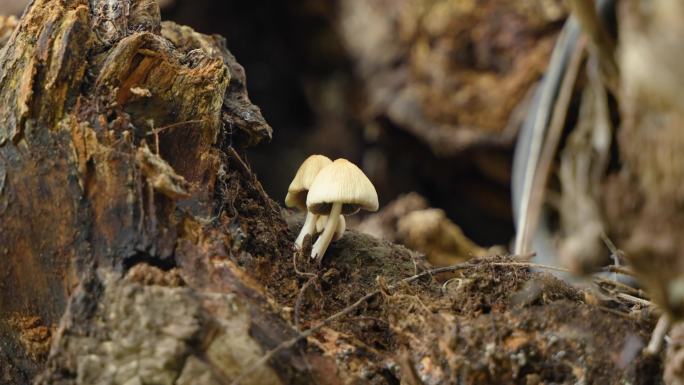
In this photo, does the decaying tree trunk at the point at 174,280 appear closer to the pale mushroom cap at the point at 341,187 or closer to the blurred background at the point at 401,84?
the pale mushroom cap at the point at 341,187

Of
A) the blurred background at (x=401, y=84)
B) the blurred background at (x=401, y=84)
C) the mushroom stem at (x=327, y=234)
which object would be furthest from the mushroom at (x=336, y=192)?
the blurred background at (x=401, y=84)

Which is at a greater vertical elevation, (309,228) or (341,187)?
(341,187)

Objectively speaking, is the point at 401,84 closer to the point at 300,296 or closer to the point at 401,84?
the point at 401,84

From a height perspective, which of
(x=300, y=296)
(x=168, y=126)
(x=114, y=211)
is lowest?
(x=300, y=296)

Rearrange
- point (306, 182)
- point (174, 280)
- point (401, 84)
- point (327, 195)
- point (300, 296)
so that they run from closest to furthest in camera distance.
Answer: point (174, 280)
point (300, 296)
point (327, 195)
point (306, 182)
point (401, 84)

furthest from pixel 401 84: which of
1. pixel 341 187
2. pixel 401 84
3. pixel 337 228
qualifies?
pixel 341 187

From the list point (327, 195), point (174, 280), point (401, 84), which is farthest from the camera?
point (401, 84)

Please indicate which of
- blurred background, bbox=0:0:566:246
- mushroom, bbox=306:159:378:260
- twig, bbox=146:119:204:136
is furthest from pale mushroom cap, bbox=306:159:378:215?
blurred background, bbox=0:0:566:246

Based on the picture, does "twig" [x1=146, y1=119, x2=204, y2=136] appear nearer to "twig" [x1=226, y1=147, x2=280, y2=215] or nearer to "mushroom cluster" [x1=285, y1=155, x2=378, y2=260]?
"twig" [x1=226, y1=147, x2=280, y2=215]

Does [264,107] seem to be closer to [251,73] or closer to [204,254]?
[251,73]
